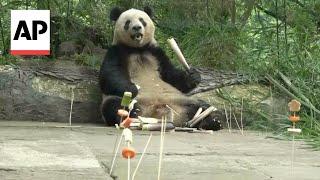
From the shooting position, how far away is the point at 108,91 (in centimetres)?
542

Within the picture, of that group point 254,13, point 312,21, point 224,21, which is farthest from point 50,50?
point 312,21

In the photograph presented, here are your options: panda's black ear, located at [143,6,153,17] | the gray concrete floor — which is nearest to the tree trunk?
panda's black ear, located at [143,6,153,17]

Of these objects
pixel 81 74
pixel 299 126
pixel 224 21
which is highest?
pixel 224 21

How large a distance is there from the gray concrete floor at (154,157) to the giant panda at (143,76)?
2.56 feet

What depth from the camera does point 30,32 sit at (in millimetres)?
5754

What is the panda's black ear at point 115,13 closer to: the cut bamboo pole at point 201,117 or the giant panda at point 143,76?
the giant panda at point 143,76

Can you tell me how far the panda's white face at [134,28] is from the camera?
18.5 ft

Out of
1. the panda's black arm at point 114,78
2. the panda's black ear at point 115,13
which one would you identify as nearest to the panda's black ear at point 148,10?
the panda's black ear at point 115,13

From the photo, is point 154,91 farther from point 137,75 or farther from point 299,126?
point 299,126

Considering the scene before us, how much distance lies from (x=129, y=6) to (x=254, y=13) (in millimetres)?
1432

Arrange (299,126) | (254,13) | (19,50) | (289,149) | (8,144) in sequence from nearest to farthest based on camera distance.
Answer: (8,144)
(289,149)
(299,126)
(19,50)
(254,13)

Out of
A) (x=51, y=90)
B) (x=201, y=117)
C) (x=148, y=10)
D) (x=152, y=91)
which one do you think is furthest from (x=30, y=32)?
(x=201, y=117)

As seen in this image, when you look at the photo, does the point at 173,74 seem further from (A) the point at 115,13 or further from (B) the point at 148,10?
(A) the point at 115,13

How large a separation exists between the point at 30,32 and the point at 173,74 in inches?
54.2
